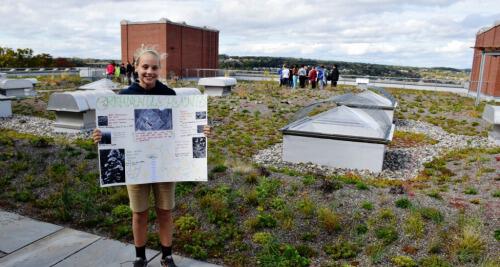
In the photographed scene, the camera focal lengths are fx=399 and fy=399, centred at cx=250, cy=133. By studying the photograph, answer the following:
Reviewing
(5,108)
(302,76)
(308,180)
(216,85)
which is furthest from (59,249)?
(302,76)

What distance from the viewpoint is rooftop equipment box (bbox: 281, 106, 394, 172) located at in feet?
30.0

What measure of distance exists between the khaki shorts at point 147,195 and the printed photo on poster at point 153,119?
559 millimetres

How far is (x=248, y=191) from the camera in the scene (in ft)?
20.8

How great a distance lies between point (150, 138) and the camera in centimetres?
384

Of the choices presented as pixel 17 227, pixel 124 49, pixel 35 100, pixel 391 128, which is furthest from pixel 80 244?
pixel 124 49

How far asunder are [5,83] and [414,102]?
2166 centimetres

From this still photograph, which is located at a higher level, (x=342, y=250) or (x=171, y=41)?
(x=171, y=41)

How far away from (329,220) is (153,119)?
270 cm

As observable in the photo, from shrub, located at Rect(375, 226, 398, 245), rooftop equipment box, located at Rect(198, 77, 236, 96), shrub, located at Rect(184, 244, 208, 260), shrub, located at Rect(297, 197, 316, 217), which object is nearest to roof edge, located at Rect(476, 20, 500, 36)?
rooftop equipment box, located at Rect(198, 77, 236, 96)

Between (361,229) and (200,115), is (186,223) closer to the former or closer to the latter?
(200,115)

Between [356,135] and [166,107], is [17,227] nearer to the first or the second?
[166,107]

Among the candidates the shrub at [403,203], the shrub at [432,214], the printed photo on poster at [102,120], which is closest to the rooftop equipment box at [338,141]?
the shrub at [403,203]

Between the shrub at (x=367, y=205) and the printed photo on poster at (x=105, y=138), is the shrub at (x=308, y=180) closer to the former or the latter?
the shrub at (x=367, y=205)

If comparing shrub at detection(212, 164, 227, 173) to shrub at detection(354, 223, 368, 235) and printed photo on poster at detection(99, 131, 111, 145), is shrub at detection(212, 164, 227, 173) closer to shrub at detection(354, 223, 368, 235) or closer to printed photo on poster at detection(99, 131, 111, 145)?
shrub at detection(354, 223, 368, 235)
